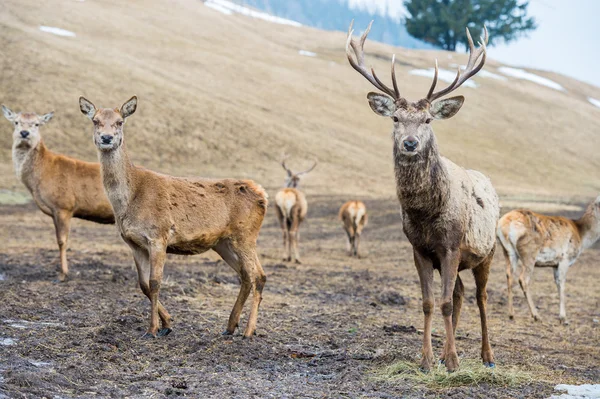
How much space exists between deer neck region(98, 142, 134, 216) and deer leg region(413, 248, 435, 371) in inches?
125

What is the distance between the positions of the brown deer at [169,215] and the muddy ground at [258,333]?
23.1 inches

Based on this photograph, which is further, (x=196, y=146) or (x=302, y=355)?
(x=196, y=146)

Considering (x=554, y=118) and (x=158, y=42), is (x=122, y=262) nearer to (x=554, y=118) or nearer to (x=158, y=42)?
(x=158, y=42)

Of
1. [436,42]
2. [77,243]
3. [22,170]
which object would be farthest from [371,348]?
[436,42]

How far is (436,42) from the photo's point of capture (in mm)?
81062

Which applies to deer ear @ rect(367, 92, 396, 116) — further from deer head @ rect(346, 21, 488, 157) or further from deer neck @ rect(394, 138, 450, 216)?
deer neck @ rect(394, 138, 450, 216)

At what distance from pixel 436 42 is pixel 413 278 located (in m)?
70.9

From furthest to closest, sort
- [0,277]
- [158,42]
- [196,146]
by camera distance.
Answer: [158,42], [196,146], [0,277]

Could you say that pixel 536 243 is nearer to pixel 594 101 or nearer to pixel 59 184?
pixel 59 184

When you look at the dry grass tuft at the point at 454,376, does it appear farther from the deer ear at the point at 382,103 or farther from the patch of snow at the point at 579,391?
the deer ear at the point at 382,103

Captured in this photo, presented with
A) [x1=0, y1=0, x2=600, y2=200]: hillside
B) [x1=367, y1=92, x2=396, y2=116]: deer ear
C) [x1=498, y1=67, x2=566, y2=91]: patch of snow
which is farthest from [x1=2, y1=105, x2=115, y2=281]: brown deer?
[x1=498, y1=67, x2=566, y2=91]: patch of snow

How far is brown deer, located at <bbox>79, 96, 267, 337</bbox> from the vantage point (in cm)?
769

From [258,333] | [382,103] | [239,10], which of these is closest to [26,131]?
[258,333]

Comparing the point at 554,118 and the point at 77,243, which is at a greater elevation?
the point at 554,118
